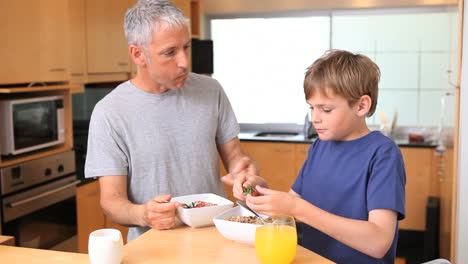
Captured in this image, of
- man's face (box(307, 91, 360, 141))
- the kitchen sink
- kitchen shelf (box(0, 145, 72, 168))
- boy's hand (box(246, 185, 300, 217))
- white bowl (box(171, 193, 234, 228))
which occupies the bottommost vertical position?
the kitchen sink

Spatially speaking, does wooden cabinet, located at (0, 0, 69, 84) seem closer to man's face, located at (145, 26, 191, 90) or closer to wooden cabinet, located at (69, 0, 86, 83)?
wooden cabinet, located at (69, 0, 86, 83)

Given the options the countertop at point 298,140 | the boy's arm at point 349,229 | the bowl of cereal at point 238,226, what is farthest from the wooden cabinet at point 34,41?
the countertop at point 298,140

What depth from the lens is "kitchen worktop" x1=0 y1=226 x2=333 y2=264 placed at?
1.41 metres

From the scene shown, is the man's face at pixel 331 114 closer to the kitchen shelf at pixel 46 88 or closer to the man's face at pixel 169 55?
the man's face at pixel 169 55

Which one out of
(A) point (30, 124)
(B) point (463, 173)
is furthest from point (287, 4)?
(A) point (30, 124)

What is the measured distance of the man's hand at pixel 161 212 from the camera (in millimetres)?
1552

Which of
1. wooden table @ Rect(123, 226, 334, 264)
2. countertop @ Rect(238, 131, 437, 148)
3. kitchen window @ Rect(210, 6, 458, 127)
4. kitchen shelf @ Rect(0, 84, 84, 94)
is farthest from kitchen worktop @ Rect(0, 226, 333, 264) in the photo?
kitchen window @ Rect(210, 6, 458, 127)

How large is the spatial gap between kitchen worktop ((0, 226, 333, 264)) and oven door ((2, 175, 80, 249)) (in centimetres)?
127

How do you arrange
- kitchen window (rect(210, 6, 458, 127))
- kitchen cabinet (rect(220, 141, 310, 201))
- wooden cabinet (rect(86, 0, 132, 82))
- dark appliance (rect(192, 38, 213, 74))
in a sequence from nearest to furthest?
wooden cabinet (rect(86, 0, 132, 82)) → kitchen cabinet (rect(220, 141, 310, 201)) → kitchen window (rect(210, 6, 458, 127)) → dark appliance (rect(192, 38, 213, 74))

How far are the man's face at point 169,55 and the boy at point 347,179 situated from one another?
41cm

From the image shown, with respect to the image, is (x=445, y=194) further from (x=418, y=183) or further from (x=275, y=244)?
(x=275, y=244)

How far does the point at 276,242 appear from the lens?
132cm

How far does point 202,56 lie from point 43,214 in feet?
7.89

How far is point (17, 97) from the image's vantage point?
9.82 ft
